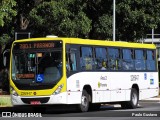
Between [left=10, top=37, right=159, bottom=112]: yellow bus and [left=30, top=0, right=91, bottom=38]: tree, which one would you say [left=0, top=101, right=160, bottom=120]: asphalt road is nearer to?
[left=10, top=37, right=159, bottom=112]: yellow bus

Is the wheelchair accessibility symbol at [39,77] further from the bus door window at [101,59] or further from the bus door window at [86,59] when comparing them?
the bus door window at [101,59]

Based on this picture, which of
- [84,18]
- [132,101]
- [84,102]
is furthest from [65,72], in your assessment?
[84,18]

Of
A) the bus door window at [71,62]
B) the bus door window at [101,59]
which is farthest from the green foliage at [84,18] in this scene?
the bus door window at [71,62]

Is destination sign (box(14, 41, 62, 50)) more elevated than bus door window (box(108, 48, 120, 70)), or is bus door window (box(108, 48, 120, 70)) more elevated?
destination sign (box(14, 41, 62, 50))

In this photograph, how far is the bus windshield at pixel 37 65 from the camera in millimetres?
23344

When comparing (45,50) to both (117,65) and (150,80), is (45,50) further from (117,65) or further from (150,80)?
(150,80)

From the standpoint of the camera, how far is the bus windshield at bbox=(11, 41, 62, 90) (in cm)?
2334

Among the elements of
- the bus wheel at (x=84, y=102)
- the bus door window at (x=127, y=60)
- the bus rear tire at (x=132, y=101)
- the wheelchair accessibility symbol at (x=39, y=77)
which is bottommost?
the bus rear tire at (x=132, y=101)

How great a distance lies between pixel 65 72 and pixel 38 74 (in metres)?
1.04

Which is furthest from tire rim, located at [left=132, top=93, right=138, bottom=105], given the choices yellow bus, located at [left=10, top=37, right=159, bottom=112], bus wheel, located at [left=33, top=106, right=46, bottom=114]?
bus wheel, located at [left=33, top=106, right=46, bottom=114]

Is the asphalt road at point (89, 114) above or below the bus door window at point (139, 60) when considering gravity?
below

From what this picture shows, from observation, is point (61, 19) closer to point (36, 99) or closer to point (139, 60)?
point (139, 60)

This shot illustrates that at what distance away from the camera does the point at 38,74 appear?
922 inches

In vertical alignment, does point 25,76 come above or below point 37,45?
below
